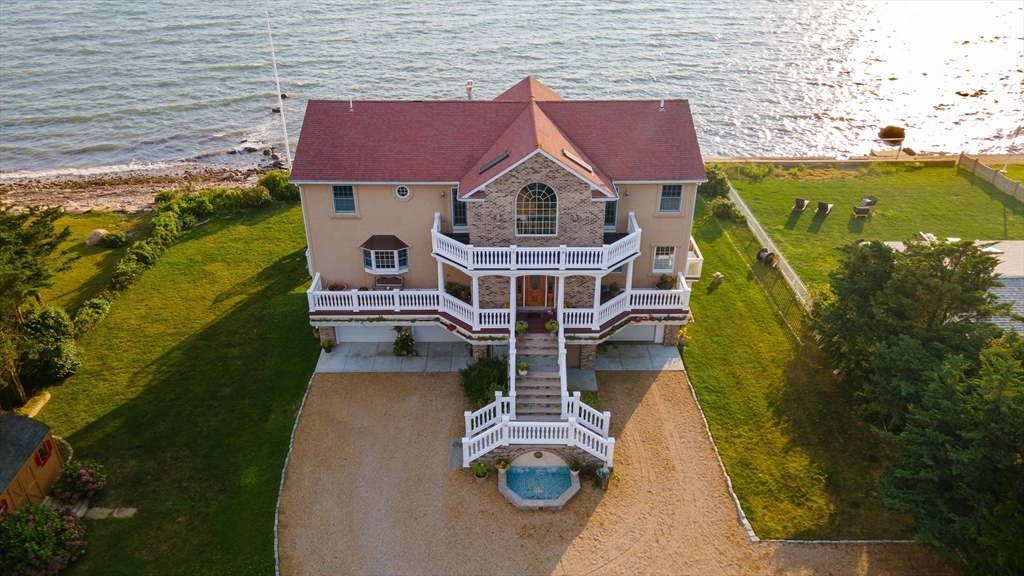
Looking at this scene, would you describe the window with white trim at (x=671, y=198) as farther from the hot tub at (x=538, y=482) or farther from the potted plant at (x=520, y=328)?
the hot tub at (x=538, y=482)

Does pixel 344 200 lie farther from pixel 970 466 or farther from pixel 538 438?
pixel 970 466

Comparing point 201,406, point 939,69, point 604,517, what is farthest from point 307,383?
point 939,69

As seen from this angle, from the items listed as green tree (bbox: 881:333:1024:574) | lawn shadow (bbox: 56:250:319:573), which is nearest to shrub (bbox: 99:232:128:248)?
lawn shadow (bbox: 56:250:319:573)

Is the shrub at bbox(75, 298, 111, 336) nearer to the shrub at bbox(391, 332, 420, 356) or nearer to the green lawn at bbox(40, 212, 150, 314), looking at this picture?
the green lawn at bbox(40, 212, 150, 314)

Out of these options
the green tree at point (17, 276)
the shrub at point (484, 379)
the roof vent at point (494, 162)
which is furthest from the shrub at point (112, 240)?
the roof vent at point (494, 162)

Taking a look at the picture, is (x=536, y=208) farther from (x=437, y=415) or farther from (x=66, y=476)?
(x=66, y=476)

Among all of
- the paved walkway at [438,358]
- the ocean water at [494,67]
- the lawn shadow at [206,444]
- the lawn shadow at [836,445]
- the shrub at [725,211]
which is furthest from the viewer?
the ocean water at [494,67]
